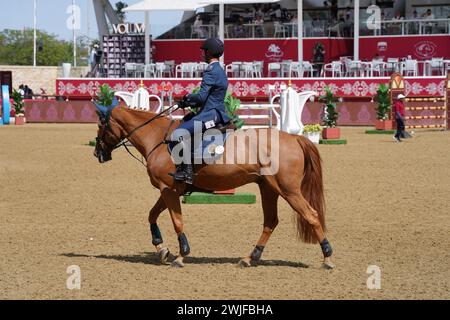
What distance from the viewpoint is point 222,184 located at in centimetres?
1004

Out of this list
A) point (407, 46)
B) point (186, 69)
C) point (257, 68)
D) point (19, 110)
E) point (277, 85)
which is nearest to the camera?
point (277, 85)

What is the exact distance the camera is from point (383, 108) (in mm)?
32844

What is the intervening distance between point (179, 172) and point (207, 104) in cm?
77

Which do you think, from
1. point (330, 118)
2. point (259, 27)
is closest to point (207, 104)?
point (330, 118)

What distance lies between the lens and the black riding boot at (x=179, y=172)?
32.3ft

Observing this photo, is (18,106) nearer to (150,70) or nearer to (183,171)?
(150,70)

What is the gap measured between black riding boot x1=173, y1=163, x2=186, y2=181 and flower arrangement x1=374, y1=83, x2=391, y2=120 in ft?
74.9

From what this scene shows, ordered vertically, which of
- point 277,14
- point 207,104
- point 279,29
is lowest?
point 207,104

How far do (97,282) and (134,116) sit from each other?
2.47 metres

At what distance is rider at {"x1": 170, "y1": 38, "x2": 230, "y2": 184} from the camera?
977cm

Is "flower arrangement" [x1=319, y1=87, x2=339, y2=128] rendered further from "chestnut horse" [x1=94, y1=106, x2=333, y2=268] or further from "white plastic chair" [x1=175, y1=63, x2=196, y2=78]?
"chestnut horse" [x1=94, y1=106, x2=333, y2=268]

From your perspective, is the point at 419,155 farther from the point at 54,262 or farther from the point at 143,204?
the point at 54,262

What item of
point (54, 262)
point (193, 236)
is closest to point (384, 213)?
point (193, 236)

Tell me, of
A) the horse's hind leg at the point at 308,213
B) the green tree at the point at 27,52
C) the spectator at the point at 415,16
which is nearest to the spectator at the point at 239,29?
the spectator at the point at 415,16
